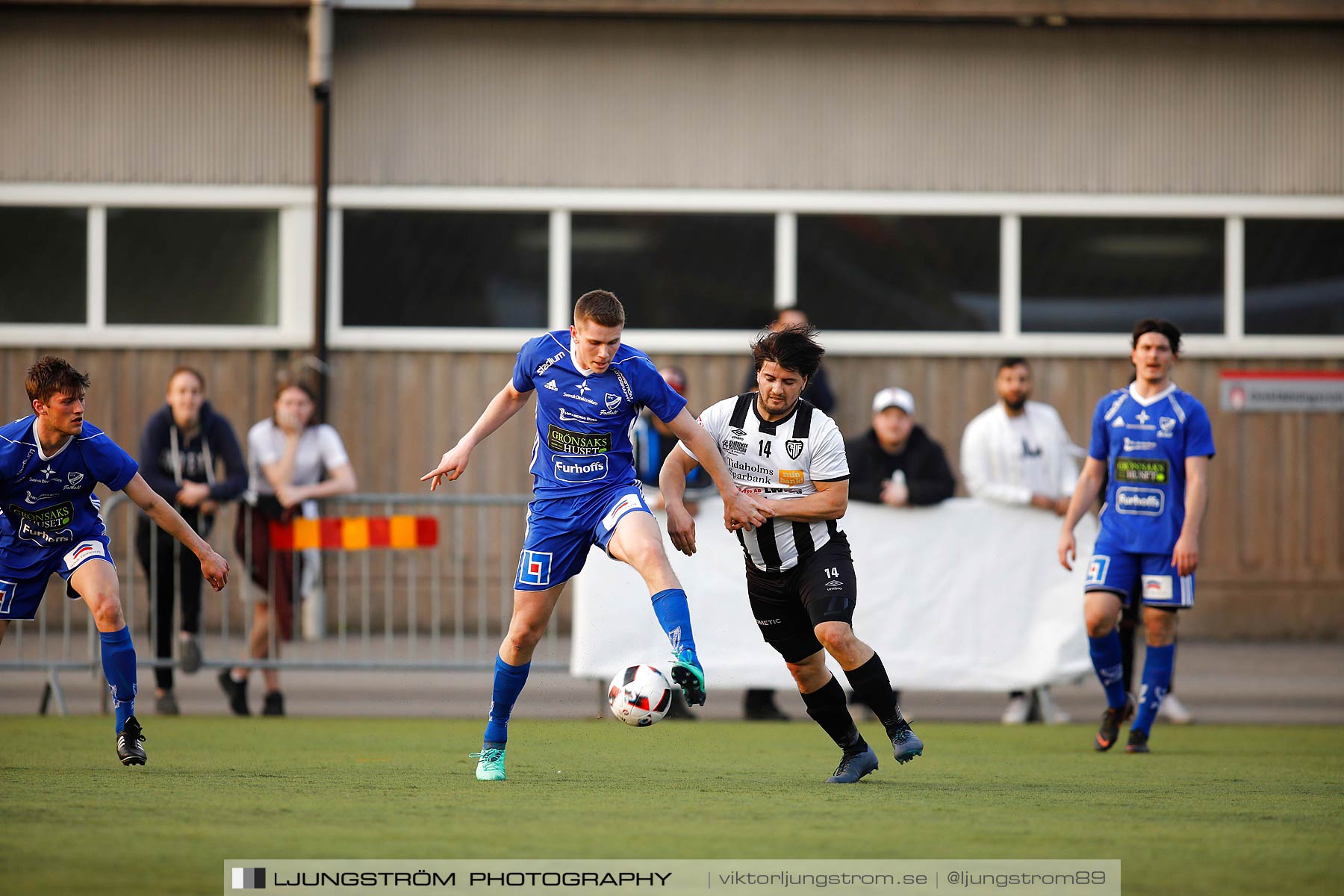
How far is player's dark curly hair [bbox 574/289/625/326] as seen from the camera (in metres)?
6.70

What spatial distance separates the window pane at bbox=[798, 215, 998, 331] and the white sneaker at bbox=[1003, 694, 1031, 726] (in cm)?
501

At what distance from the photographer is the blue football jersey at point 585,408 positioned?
22.7ft

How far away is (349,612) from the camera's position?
11508 mm

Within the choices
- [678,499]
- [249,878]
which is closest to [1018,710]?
[678,499]

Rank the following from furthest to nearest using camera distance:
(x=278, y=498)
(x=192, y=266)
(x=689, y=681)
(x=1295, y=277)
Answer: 1. (x=1295, y=277)
2. (x=192, y=266)
3. (x=278, y=498)
4. (x=689, y=681)

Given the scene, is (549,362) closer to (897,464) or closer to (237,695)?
(897,464)

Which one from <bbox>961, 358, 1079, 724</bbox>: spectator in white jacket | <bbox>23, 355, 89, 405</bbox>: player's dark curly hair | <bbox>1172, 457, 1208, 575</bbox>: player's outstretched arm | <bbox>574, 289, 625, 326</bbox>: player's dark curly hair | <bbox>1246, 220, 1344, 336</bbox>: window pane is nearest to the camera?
<bbox>574, 289, 625, 326</bbox>: player's dark curly hair

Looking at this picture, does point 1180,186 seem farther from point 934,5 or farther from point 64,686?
point 64,686

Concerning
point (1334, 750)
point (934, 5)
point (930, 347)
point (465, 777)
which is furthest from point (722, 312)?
point (465, 777)

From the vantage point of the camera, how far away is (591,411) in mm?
6910

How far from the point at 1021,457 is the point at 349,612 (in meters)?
5.00

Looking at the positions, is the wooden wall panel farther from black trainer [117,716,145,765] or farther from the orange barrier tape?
black trainer [117,716,145,765]

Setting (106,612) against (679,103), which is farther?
(679,103)

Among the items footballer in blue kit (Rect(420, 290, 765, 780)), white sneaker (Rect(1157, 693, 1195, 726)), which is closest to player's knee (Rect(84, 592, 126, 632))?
footballer in blue kit (Rect(420, 290, 765, 780))
